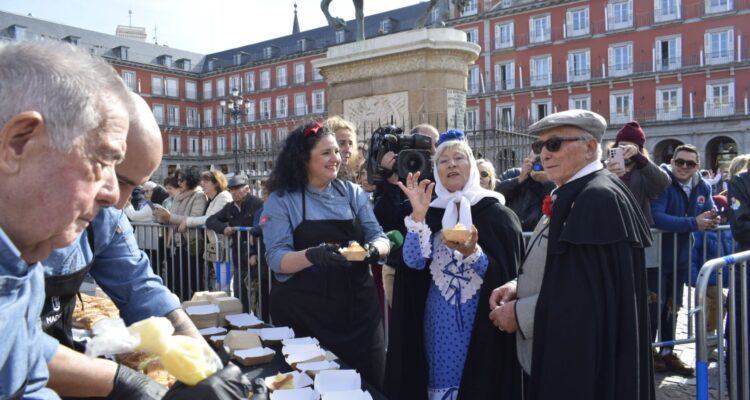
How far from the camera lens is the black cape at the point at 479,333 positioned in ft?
9.59

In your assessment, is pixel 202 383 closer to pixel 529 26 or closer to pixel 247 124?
pixel 529 26

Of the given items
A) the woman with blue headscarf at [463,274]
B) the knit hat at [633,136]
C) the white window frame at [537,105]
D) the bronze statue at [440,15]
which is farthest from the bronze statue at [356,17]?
the white window frame at [537,105]

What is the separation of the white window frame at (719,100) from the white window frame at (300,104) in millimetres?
32572

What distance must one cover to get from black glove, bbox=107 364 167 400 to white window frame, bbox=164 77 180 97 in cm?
6112

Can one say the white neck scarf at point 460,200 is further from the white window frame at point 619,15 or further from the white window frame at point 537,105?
the white window frame at point 619,15

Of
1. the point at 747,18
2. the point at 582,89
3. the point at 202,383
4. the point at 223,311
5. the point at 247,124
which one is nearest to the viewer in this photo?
the point at 202,383

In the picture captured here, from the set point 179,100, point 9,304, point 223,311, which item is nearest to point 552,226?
point 223,311

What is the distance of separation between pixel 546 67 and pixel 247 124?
27.6 m

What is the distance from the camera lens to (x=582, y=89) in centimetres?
3775

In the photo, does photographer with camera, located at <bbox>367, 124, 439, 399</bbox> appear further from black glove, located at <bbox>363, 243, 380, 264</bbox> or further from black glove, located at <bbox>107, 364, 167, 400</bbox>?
black glove, located at <bbox>107, 364, 167, 400</bbox>

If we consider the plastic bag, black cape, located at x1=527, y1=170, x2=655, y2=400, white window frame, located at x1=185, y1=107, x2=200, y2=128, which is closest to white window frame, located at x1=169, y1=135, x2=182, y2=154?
white window frame, located at x1=185, y1=107, x2=200, y2=128

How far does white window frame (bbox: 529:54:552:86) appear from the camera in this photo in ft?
128

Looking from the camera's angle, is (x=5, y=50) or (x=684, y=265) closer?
(x=5, y=50)

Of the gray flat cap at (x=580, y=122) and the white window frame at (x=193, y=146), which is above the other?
the white window frame at (x=193, y=146)
